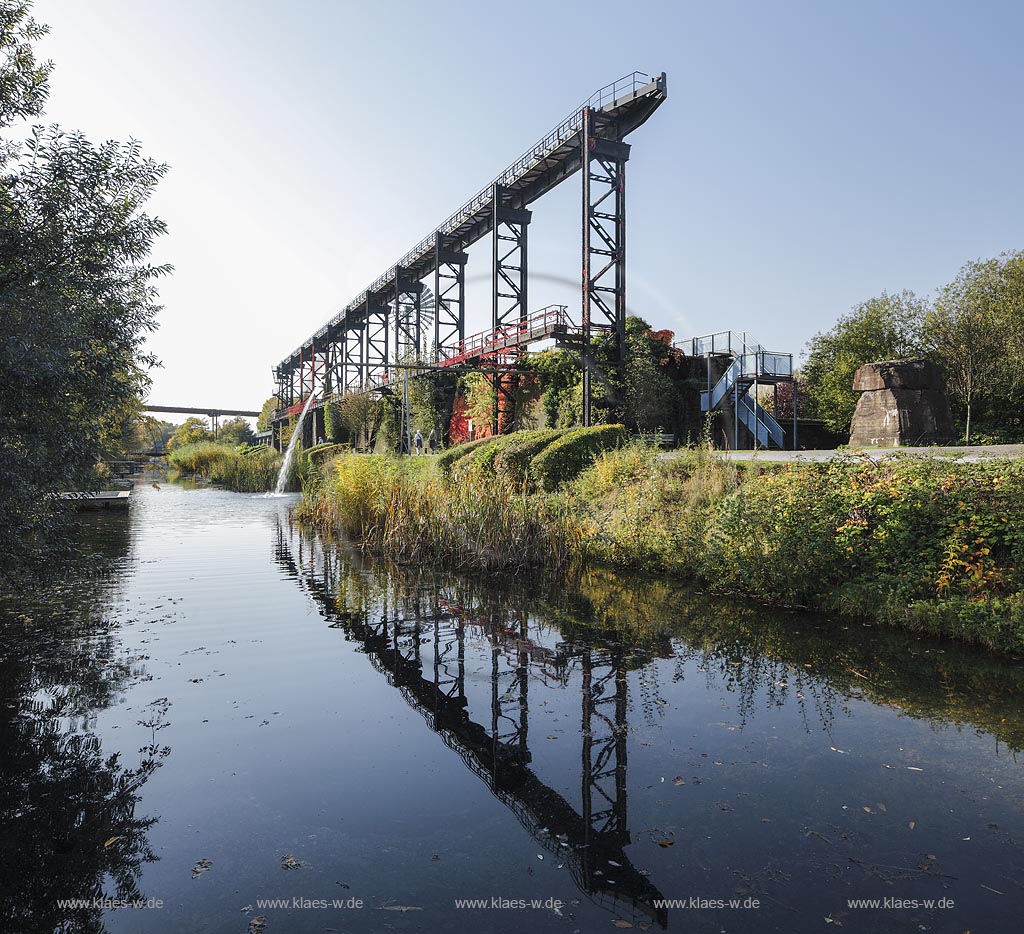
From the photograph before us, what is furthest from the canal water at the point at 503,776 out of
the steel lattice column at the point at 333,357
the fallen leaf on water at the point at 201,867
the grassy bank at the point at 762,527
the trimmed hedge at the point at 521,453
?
the steel lattice column at the point at 333,357

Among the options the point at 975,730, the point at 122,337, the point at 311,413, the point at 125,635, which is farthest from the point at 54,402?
the point at 311,413

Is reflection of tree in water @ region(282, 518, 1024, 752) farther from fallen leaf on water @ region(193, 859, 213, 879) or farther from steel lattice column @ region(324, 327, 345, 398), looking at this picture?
steel lattice column @ region(324, 327, 345, 398)

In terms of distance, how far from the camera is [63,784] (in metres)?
3.57

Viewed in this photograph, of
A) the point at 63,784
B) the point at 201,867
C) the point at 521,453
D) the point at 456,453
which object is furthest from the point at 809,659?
the point at 456,453

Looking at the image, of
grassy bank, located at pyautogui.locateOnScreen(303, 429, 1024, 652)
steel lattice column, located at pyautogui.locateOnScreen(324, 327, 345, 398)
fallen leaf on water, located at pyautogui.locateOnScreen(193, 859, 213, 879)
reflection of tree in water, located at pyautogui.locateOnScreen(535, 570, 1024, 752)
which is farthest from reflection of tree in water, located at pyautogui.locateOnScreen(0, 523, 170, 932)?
steel lattice column, located at pyautogui.locateOnScreen(324, 327, 345, 398)

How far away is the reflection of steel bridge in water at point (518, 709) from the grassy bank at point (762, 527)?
256cm

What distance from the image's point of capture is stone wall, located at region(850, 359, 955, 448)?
17.7 meters

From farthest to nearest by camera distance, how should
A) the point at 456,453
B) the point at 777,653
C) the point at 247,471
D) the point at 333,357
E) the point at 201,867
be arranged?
the point at 333,357
the point at 247,471
the point at 456,453
the point at 777,653
the point at 201,867

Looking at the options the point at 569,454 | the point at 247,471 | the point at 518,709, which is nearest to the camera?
the point at 518,709

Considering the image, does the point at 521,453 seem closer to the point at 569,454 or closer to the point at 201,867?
the point at 569,454

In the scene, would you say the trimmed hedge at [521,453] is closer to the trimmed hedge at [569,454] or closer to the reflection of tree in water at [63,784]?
the trimmed hedge at [569,454]

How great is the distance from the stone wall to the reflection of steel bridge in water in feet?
48.2

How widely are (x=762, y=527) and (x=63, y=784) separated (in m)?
7.29

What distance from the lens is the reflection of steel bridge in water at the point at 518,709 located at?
9.98 feet
